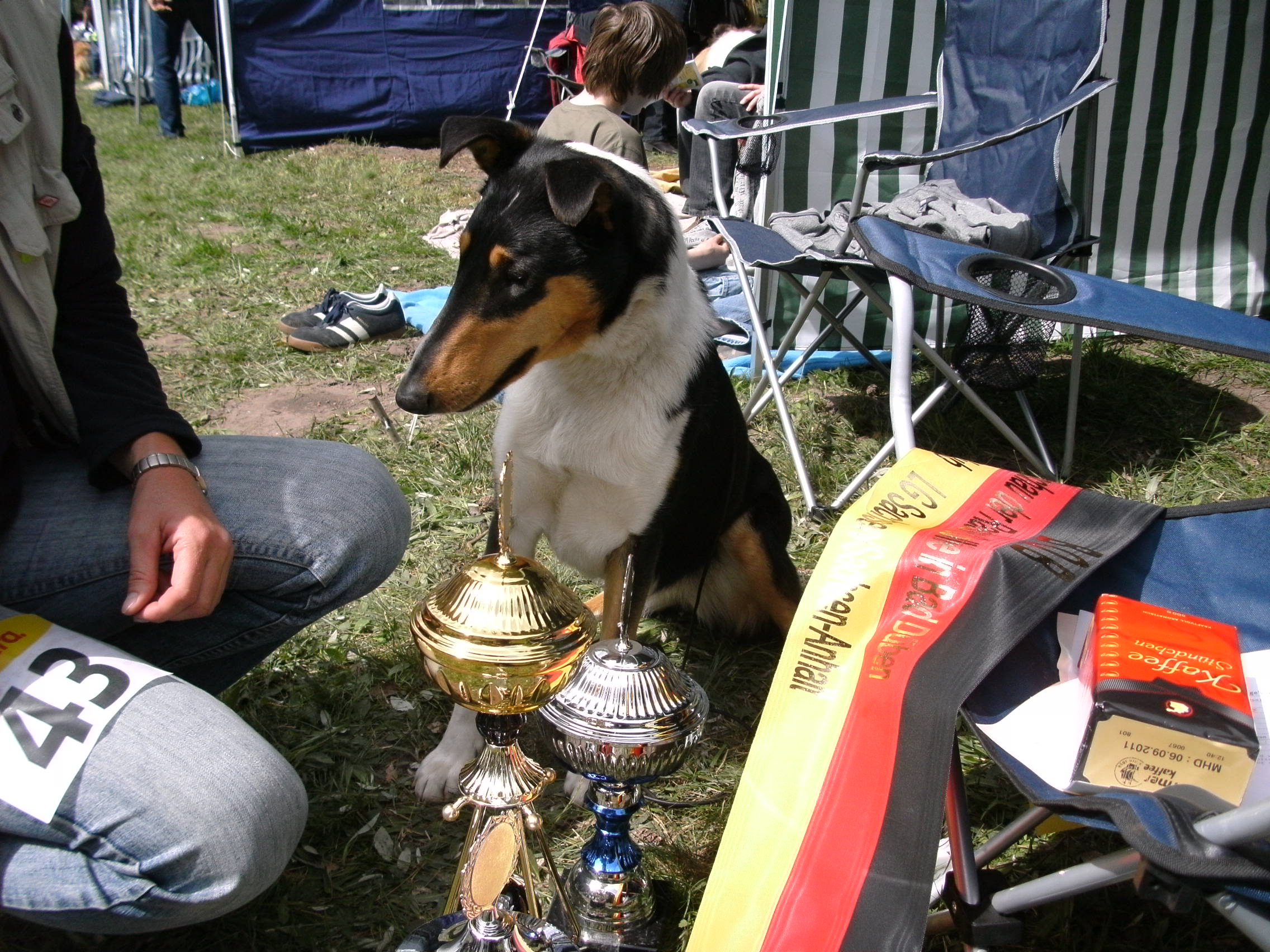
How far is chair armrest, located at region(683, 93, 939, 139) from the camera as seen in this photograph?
122 inches

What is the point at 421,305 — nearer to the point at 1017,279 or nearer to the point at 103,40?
the point at 1017,279

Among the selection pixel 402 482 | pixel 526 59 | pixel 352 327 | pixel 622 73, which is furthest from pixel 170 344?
pixel 526 59

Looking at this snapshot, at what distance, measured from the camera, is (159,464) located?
1.46m

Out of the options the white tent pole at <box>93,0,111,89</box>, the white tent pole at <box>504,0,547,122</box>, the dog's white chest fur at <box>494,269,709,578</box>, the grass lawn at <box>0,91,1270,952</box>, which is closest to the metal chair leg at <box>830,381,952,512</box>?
the grass lawn at <box>0,91,1270,952</box>

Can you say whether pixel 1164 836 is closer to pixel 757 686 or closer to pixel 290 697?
pixel 757 686

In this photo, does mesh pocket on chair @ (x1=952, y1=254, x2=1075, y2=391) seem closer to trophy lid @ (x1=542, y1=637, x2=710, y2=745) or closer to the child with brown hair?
the child with brown hair

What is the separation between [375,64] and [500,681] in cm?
830

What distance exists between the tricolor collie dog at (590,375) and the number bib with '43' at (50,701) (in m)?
0.61

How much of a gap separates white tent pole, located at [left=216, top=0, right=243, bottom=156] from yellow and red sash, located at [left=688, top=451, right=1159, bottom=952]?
25.4 feet

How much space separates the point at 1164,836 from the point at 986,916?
301 millimetres

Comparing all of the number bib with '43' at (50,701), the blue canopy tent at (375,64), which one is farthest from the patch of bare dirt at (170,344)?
the blue canopy tent at (375,64)

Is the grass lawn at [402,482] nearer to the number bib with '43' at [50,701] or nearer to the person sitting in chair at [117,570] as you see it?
the person sitting in chair at [117,570]

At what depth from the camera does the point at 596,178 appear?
5.09 feet

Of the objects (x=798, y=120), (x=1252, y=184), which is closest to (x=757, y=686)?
(x=798, y=120)
